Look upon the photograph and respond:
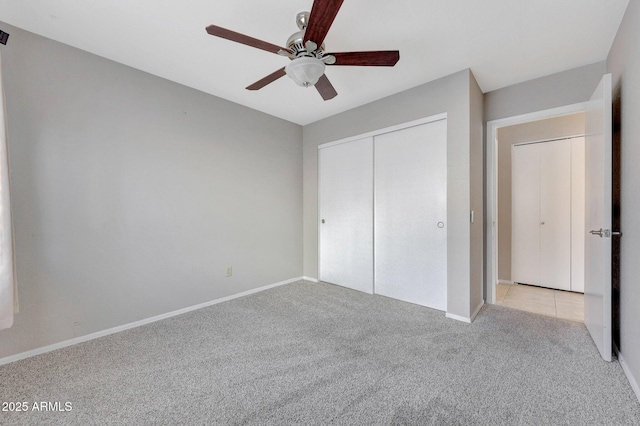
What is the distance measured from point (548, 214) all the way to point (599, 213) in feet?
6.54

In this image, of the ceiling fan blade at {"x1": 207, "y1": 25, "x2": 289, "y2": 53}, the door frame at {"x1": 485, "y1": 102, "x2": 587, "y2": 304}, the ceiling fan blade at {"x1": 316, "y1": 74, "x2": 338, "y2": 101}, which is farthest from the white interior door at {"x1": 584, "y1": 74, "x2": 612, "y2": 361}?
the ceiling fan blade at {"x1": 207, "y1": 25, "x2": 289, "y2": 53}

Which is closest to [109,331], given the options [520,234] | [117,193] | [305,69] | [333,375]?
[117,193]

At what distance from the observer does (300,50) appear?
1.60 metres

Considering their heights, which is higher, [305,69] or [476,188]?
[305,69]

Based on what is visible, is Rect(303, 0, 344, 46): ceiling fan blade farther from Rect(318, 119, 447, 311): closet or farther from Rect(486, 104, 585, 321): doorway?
Rect(486, 104, 585, 321): doorway

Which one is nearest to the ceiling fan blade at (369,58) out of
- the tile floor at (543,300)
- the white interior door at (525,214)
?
the tile floor at (543,300)

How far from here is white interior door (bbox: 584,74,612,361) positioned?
5.90 ft

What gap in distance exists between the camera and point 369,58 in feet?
5.59

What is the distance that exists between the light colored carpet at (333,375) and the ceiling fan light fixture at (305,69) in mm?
1941

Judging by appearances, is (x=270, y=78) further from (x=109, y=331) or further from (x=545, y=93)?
(x=545, y=93)

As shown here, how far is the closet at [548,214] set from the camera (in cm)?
343

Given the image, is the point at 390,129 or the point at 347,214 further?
the point at 347,214

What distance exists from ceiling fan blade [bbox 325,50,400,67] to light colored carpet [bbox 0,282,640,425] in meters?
2.04

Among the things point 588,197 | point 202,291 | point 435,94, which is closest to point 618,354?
point 588,197
